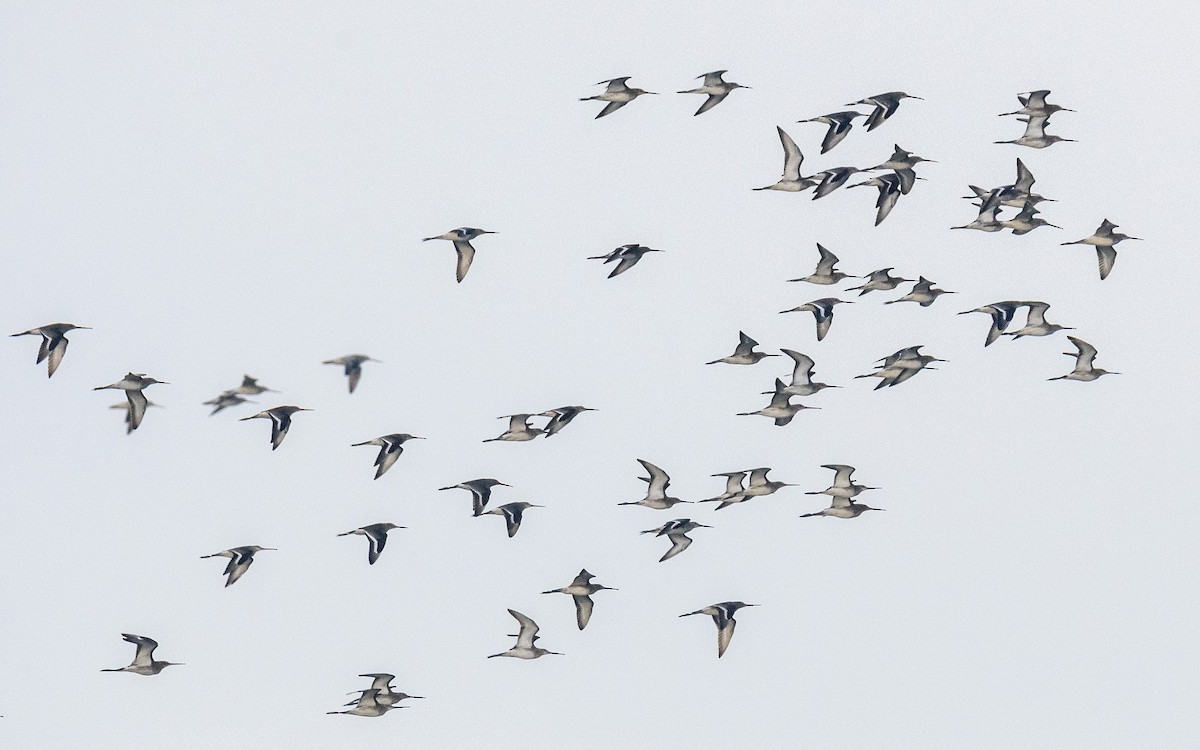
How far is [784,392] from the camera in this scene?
4309 centimetres

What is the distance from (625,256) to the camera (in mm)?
41844

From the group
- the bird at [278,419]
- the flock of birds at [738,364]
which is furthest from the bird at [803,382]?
the bird at [278,419]

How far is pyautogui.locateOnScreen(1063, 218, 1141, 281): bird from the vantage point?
4316 cm

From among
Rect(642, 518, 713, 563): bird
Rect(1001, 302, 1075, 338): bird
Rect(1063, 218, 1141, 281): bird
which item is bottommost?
Rect(642, 518, 713, 563): bird

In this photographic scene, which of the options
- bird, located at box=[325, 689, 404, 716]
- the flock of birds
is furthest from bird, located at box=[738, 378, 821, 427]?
bird, located at box=[325, 689, 404, 716]

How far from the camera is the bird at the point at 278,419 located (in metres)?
39.5

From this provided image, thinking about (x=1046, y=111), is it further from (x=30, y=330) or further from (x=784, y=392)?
(x=30, y=330)

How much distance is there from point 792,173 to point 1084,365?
7.84 meters

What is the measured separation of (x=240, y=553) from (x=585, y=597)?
6.32m

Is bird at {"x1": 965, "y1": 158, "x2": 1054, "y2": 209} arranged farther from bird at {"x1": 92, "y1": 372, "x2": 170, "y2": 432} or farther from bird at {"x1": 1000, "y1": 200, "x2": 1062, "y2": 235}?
bird at {"x1": 92, "y1": 372, "x2": 170, "y2": 432}

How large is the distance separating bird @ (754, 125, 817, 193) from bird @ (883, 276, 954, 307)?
4.04m

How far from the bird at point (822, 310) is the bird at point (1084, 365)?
5.04 metres

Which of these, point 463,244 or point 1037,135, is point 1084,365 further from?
point 463,244

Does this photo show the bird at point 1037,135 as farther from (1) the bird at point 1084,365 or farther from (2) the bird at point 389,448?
(2) the bird at point 389,448
